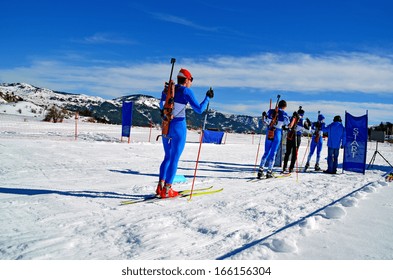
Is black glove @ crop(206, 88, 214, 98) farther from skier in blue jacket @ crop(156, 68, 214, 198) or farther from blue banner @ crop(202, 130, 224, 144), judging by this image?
blue banner @ crop(202, 130, 224, 144)

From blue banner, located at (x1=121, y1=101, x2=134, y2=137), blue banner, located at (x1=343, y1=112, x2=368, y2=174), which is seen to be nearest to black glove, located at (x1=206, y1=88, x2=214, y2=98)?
blue banner, located at (x1=343, y1=112, x2=368, y2=174)

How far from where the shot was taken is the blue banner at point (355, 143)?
10.6 metres

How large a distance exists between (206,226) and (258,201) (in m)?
1.85

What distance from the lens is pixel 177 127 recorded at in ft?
17.3

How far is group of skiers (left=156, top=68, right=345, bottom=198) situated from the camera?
529 cm

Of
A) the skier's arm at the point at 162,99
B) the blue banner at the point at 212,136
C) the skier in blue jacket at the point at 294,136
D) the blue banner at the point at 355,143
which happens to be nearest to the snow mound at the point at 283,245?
the skier's arm at the point at 162,99

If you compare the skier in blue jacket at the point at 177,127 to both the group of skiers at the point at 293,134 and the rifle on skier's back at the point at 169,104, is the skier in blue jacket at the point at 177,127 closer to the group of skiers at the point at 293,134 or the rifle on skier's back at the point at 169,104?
the rifle on skier's back at the point at 169,104

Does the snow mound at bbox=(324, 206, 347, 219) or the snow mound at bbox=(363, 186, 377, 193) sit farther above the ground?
the snow mound at bbox=(363, 186, 377, 193)

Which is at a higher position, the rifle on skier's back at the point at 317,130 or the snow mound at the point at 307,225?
the rifle on skier's back at the point at 317,130

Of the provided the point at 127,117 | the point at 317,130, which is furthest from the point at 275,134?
the point at 127,117

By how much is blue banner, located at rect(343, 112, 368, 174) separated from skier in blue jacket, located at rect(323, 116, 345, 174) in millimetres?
291

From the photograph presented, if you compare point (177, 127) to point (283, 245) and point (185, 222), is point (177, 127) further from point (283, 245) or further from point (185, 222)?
point (283, 245)

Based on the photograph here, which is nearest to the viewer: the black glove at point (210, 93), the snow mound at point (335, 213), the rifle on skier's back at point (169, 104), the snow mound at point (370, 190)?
the snow mound at point (335, 213)

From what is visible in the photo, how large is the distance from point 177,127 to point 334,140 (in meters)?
7.76
